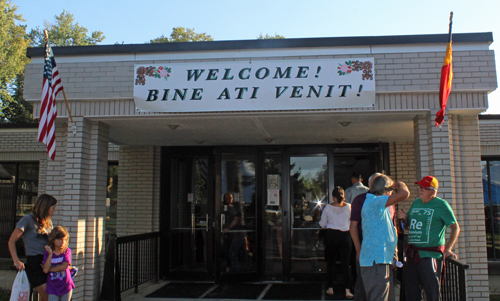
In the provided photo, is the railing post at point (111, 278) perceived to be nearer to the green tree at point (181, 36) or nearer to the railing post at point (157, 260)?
the railing post at point (157, 260)

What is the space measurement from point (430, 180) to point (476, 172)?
1.53 metres

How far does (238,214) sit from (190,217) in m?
1.06

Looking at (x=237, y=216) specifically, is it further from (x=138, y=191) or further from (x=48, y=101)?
(x=48, y=101)

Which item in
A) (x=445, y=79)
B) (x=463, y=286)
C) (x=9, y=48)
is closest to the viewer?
(x=463, y=286)

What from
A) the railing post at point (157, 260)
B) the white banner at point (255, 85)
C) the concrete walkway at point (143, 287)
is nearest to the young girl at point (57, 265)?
the white banner at point (255, 85)

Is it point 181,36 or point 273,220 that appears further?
point 181,36

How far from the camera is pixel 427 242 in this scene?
4.39 m

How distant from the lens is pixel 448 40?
550cm

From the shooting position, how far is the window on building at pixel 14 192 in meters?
10.5

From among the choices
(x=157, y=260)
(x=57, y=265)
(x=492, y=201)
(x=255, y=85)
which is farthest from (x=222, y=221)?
(x=492, y=201)

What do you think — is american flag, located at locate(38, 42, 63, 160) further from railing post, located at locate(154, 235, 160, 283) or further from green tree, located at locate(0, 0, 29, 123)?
green tree, located at locate(0, 0, 29, 123)

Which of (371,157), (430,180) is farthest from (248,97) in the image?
(371,157)

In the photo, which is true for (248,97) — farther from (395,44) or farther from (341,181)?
(341,181)

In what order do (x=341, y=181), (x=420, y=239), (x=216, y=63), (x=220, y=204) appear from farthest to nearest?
(x=341, y=181)
(x=220, y=204)
(x=216, y=63)
(x=420, y=239)
